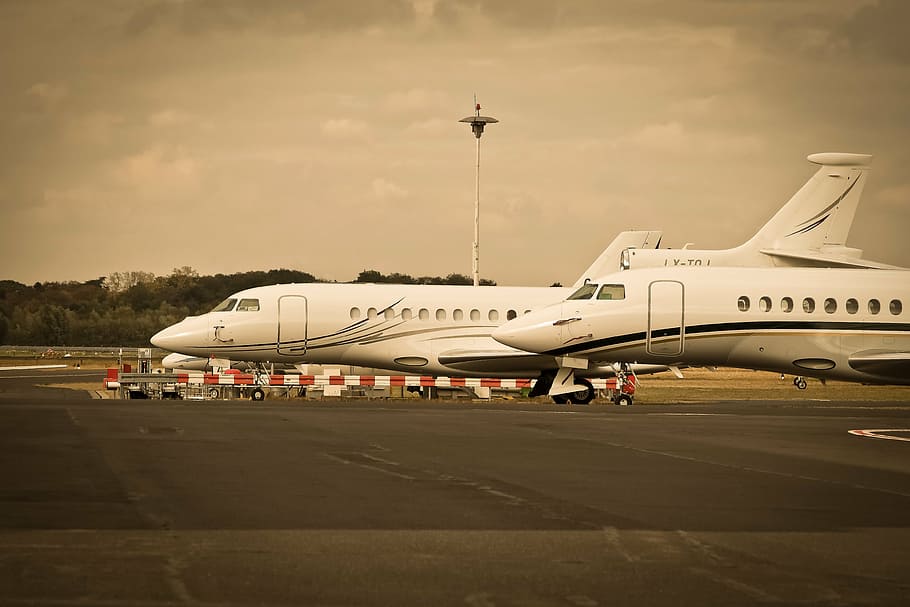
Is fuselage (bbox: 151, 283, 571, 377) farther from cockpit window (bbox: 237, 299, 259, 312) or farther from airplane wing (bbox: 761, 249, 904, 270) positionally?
airplane wing (bbox: 761, 249, 904, 270)

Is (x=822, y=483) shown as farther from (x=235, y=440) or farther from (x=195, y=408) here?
(x=195, y=408)

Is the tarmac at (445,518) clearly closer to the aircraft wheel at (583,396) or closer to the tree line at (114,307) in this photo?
the aircraft wheel at (583,396)

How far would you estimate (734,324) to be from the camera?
111 feet

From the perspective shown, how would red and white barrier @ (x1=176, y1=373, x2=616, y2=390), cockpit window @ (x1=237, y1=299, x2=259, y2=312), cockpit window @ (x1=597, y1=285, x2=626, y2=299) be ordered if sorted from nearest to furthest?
cockpit window @ (x1=597, y1=285, x2=626, y2=299)
red and white barrier @ (x1=176, y1=373, x2=616, y2=390)
cockpit window @ (x1=237, y1=299, x2=259, y2=312)

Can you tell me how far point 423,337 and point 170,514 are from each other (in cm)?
3057

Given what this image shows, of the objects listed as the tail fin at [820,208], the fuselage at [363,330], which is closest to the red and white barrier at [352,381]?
the fuselage at [363,330]

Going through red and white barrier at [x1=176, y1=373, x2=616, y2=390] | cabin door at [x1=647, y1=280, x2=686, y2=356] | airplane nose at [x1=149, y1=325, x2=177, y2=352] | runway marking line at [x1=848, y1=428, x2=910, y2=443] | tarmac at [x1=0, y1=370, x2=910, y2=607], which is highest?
cabin door at [x1=647, y1=280, x2=686, y2=356]

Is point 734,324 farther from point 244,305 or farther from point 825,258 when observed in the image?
point 244,305

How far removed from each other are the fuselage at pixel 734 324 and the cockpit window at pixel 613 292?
0.03 m

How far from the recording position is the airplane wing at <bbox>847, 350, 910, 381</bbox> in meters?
33.3

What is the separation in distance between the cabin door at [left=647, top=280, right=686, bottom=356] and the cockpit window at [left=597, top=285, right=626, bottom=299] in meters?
0.70

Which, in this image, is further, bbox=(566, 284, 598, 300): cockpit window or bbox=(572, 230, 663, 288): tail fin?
bbox=(572, 230, 663, 288): tail fin

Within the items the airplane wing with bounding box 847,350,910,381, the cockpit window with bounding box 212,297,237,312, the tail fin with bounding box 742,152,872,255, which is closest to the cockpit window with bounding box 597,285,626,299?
the airplane wing with bounding box 847,350,910,381

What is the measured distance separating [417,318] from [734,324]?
11269 mm
